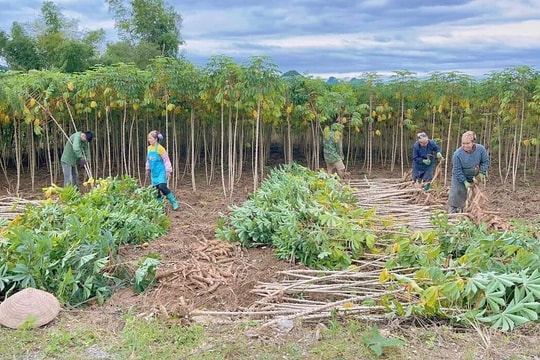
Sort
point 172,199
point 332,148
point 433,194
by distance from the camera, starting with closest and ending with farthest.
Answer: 1. point 433,194
2. point 172,199
3. point 332,148

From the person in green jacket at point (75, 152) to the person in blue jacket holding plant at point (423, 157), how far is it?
5.86 metres

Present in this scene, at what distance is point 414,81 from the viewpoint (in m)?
12.2

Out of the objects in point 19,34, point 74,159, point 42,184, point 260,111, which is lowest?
point 42,184

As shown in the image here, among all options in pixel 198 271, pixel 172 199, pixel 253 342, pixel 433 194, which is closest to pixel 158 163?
pixel 172 199

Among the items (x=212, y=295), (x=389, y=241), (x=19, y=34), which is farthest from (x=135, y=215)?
(x=19, y=34)

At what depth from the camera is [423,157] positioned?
9.18m

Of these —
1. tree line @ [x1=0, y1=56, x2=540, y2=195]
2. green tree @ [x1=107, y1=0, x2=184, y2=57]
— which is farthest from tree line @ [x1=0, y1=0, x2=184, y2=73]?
tree line @ [x1=0, y1=56, x2=540, y2=195]

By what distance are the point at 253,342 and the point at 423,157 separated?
6188 millimetres

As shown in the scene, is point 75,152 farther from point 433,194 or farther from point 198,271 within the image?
point 433,194

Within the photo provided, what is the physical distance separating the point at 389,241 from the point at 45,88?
798 centimetres

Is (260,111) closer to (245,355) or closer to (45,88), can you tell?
(45,88)

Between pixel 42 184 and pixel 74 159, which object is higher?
pixel 74 159

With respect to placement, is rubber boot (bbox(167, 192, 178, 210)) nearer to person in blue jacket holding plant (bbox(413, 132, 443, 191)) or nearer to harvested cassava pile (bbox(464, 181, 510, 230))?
person in blue jacket holding plant (bbox(413, 132, 443, 191))

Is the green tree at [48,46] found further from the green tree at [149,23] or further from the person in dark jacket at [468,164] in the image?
the person in dark jacket at [468,164]
